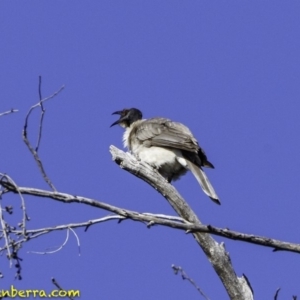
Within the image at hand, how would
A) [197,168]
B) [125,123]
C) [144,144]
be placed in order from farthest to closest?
[125,123] → [144,144] → [197,168]

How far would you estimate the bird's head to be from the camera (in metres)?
11.5

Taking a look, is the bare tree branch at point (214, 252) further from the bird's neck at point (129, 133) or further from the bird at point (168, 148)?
the bird's neck at point (129, 133)

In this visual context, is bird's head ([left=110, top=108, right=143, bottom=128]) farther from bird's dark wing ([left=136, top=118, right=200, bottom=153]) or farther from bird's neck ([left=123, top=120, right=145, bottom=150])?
bird's dark wing ([left=136, top=118, right=200, bottom=153])

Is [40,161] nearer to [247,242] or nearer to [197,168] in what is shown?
[247,242]

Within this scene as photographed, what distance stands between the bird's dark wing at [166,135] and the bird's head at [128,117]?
56cm

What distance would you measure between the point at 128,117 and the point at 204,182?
9.11ft

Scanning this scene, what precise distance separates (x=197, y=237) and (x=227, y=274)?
0.39m

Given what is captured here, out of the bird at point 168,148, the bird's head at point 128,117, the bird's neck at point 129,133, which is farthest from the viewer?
the bird's head at point 128,117

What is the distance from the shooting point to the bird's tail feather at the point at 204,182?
28.5ft

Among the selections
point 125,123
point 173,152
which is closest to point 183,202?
point 173,152

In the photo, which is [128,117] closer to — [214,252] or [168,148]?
[168,148]

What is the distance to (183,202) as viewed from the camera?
6.93 meters

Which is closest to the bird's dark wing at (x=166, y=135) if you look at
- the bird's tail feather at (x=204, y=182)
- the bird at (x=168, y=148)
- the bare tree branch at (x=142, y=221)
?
the bird at (x=168, y=148)

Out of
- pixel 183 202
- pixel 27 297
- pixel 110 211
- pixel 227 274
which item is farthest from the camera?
pixel 183 202
